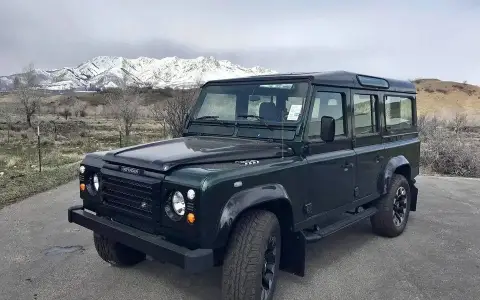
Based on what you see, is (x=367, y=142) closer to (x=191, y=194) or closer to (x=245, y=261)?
(x=245, y=261)

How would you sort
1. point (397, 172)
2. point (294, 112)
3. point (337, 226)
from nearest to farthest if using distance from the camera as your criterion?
point (294, 112), point (337, 226), point (397, 172)

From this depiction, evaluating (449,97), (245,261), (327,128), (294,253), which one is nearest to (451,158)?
(327,128)

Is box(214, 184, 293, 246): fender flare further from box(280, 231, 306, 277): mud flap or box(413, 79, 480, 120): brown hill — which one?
box(413, 79, 480, 120): brown hill

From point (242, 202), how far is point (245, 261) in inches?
18.2

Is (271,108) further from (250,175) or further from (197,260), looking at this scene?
(197,260)

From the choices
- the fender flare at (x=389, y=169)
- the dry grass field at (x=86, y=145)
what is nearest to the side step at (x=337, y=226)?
the fender flare at (x=389, y=169)

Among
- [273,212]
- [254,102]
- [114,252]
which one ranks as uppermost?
[254,102]

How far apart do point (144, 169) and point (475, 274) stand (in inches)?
147

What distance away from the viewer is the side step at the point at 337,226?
4.18 m

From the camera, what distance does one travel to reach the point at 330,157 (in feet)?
14.7

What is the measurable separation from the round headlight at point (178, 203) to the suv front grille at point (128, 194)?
0.21 meters

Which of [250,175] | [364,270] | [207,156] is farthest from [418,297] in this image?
[207,156]

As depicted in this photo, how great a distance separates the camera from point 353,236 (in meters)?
5.93

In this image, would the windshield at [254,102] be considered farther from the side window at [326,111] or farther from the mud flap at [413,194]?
the mud flap at [413,194]
